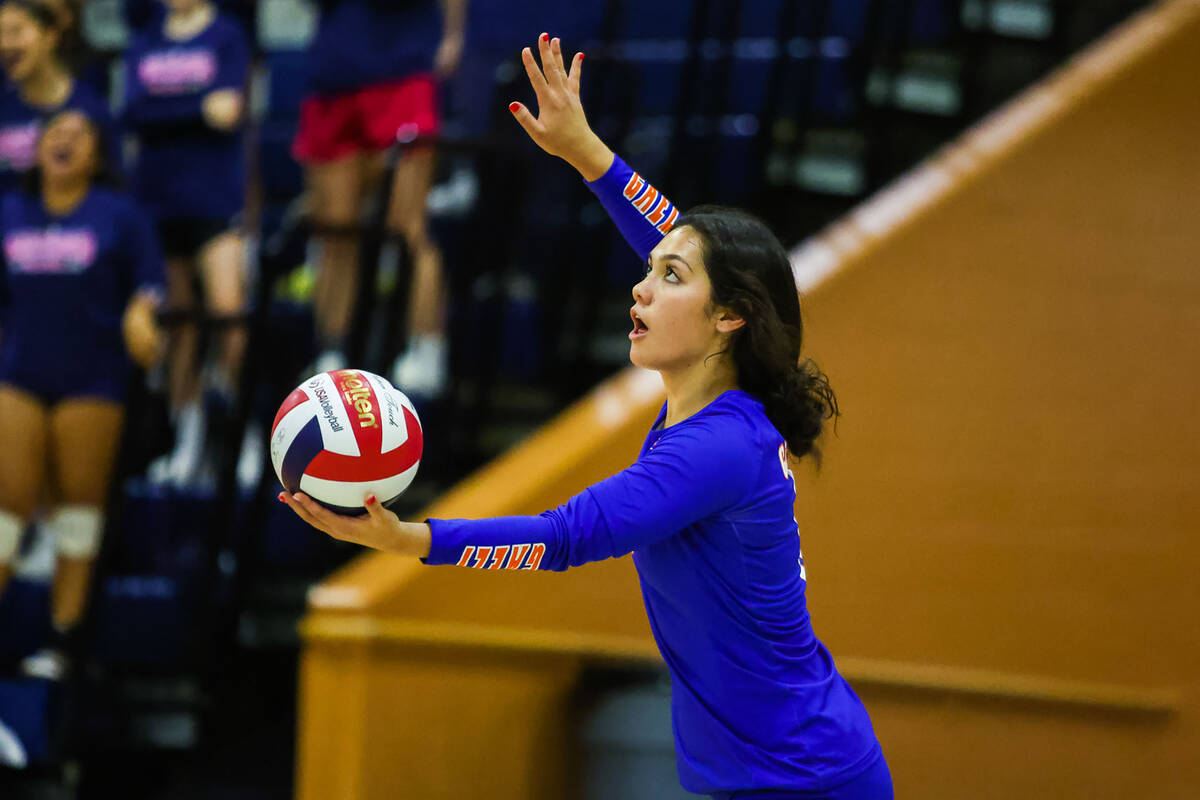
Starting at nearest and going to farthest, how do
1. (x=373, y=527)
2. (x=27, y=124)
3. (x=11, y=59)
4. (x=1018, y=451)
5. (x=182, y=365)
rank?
(x=373, y=527) → (x=1018, y=451) → (x=182, y=365) → (x=11, y=59) → (x=27, y=124)

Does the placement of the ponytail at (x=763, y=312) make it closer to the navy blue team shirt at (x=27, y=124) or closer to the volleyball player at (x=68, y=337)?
the volleyball player at (x=68, y=337)

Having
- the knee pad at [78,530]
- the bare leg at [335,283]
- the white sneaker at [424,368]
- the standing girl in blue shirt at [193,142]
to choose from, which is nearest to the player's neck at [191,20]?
the standing girl in blue shirt at [193,142]

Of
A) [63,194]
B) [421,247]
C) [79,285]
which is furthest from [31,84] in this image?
[421,247]

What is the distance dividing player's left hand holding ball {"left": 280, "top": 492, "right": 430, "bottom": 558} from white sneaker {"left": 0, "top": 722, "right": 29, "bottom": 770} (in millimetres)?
2571

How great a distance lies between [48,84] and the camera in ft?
16.3

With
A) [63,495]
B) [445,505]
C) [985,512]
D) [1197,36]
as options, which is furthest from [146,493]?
[1197,36]

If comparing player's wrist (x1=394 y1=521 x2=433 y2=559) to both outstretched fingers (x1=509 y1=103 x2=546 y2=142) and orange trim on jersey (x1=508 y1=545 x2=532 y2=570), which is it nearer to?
orange trim on jersey (x1=508 y1=545 x2=532 y2=570)

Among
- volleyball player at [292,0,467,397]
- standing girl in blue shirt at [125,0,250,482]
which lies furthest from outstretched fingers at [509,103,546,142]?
standing girl in blue shirt at [125,0,250,482]

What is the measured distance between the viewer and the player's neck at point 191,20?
4.84 metres

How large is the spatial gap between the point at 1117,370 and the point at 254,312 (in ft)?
8.03

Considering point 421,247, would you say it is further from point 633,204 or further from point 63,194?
point 633,204

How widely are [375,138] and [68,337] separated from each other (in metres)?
1.15

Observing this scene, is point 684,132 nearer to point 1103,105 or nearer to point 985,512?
point 1103,105

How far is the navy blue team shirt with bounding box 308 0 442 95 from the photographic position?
441 centimetres
